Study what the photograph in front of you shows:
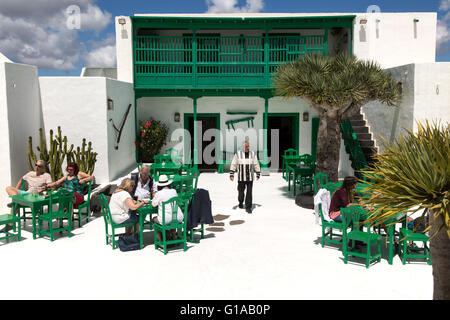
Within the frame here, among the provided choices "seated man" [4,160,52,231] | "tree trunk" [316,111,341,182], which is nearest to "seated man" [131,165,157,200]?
"seated man" [4,160,52,231]

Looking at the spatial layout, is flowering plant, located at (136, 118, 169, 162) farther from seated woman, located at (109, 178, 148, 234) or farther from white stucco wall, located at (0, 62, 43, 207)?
seated woman, located at (109, 178, 148, 234)

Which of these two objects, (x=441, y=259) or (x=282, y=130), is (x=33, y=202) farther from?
(x=282, y=130)

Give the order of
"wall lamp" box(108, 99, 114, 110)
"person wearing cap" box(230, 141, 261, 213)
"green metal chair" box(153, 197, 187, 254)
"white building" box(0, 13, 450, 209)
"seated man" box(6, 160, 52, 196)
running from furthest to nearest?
"wall lamp" box(108, 99, 114, 110) < "white building" box(0, 13, 450, 209) < "person wearing cap" box(230, 141, 261, 213) < "seated man" box(6, 160, 52, 196) < "green metal chair" box(153, 197, 187, 254)

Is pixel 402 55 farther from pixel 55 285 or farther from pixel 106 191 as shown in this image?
pixel 55 285

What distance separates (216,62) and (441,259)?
40.6 feet

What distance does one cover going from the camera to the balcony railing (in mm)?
14523

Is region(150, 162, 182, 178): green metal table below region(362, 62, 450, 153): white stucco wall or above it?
below

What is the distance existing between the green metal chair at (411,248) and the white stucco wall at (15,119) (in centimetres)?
819

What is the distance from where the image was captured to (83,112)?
11.7 m

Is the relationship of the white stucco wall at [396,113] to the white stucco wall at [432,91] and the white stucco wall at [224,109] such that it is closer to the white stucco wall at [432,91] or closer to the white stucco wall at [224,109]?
the white stucco wall at [432,91]

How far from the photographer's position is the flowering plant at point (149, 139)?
1529cm

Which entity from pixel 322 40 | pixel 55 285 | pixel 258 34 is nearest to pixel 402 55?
pixel 322 40

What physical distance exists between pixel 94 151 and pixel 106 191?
1.82 meters

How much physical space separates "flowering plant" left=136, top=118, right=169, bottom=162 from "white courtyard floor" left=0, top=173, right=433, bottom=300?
24.9 ft
